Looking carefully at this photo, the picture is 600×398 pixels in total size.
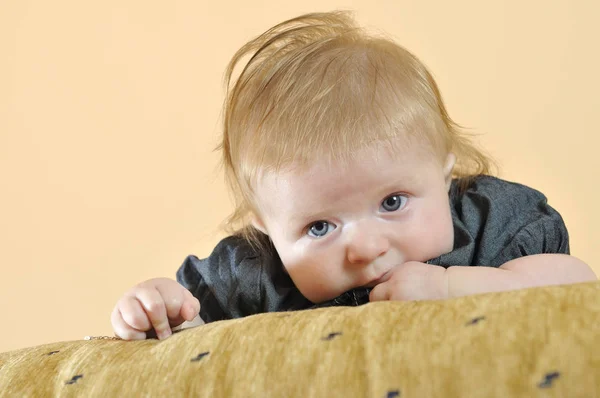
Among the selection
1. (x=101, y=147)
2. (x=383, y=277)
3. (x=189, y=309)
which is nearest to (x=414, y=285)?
(x=383, y=277)

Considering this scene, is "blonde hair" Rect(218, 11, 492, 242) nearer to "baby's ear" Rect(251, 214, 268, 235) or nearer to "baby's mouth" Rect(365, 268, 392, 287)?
"baby's ear" Rect(251, 214, 268, 235)

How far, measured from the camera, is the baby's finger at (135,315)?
2.43 ft

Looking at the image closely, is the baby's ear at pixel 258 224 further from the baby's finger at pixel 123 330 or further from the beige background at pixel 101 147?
the beige background at pixel 101 147

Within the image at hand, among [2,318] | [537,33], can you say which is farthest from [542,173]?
[2,318]

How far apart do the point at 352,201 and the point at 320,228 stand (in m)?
0.05

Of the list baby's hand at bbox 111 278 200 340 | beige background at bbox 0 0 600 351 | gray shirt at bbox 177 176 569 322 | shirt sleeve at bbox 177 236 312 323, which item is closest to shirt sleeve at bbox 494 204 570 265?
gray shirt at bbox 177 176 569 322

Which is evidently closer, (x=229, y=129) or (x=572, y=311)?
(x=572, y=311)

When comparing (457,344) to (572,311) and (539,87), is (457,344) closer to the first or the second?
(572,311)

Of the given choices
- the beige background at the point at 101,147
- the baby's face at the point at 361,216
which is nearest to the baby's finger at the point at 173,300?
the baby's face at the point at 361,216

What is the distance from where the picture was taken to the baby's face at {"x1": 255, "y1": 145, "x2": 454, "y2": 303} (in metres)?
0.79

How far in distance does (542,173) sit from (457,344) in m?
1.45

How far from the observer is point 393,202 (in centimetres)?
81

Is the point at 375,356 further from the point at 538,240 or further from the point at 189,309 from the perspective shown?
the point at 538,240

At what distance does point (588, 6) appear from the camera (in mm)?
1759
